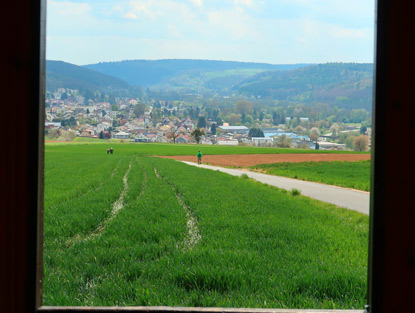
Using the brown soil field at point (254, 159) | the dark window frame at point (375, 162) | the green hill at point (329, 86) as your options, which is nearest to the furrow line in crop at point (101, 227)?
the dark window frame at point (375, 162)

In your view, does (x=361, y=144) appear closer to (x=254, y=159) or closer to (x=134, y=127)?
(x=254, y=159)

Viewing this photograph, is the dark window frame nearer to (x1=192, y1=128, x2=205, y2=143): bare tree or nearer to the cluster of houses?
the cluster of houses

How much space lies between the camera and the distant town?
102875mm

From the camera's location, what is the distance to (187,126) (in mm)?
128500

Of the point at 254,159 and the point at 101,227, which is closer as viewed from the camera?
the point at 101,227

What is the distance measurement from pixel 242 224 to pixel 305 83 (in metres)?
192

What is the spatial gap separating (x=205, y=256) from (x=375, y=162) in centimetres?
357

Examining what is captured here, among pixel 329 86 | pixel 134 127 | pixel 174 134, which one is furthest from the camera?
pixel 329 86

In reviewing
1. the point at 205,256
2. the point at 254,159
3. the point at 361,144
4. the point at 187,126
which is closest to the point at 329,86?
the point at 187,126

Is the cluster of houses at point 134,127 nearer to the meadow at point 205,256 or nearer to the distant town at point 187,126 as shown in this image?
the distant town at point 187,126

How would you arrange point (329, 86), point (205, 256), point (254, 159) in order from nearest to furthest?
1. point (205, 256)
2. point (254, 159)
3. point (329, 86)
